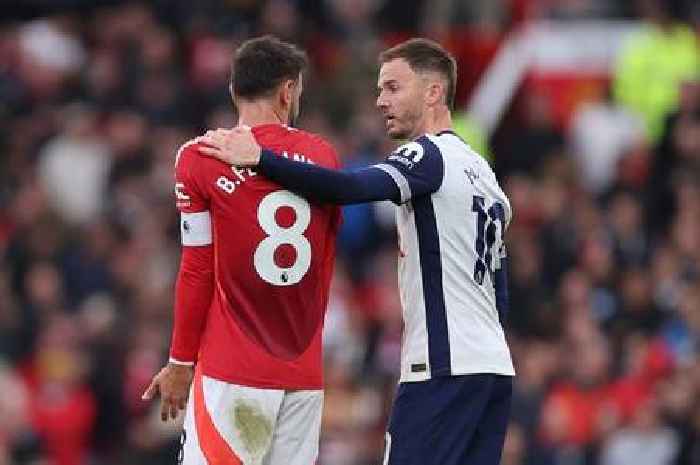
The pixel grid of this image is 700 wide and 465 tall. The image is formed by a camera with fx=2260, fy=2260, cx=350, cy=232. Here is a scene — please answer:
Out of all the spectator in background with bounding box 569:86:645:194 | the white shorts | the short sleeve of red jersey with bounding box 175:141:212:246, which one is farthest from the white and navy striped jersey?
the spectator in background with bounding box 569:86:645:194

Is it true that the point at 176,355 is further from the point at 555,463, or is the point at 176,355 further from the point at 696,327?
the point at 696,327

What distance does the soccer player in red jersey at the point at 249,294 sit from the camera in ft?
29.3

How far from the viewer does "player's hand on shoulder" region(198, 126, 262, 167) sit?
879 centimetres

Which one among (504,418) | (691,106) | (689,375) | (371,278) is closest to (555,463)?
(689,375)

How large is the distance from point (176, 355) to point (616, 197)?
9154 millimetres

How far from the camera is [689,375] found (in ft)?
50.2

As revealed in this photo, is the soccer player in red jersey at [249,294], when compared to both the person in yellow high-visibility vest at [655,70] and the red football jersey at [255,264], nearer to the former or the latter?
the red football jersey at [255,264]

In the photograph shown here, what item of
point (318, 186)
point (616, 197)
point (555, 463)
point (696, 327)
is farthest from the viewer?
point (616, 197)

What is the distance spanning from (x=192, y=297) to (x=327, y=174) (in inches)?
28.8

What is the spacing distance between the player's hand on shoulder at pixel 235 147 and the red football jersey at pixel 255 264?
8 cm

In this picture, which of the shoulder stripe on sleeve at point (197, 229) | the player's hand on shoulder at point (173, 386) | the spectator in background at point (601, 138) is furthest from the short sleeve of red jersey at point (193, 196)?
the spectator in background at point (601, 138)

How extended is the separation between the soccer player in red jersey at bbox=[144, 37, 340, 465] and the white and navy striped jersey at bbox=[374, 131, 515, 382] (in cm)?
37

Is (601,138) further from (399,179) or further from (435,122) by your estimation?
(399,179)

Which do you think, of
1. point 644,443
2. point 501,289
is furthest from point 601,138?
point 501,289
